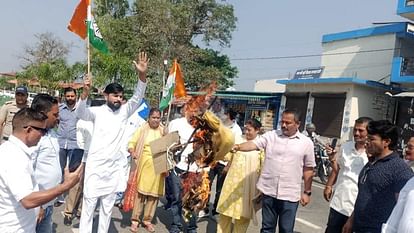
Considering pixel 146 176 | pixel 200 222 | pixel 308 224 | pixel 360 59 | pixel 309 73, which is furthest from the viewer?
pixel 309 73

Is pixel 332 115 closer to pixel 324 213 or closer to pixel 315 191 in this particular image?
pixel 315 191

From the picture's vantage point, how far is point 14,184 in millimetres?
2330

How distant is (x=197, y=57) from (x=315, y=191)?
16662mm

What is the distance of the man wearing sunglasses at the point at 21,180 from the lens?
7.66 ft

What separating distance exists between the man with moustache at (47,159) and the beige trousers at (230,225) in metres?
2.02

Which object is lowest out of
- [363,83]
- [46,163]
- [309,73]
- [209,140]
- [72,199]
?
[72,199]

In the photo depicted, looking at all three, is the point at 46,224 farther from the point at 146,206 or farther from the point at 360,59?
the point at 360,59

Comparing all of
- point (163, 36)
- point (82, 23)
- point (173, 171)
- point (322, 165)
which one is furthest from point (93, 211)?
point (163, 36)

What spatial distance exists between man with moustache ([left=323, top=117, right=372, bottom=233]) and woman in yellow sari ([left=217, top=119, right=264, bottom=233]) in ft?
3.27

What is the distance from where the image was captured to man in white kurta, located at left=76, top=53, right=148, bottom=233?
4410 mm

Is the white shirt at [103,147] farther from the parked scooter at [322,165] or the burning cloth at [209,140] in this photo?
the parked scooter at [322,165]

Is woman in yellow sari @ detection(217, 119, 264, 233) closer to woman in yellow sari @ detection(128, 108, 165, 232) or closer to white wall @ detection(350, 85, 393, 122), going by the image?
woman in yellow sari @ detection(128, 108, 165, 232)

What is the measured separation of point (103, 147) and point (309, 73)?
16.8 m

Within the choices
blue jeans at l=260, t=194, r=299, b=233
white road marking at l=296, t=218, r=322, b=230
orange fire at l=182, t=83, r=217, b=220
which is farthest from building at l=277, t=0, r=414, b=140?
orange fire at l=182, t=83, r=217, b=220
